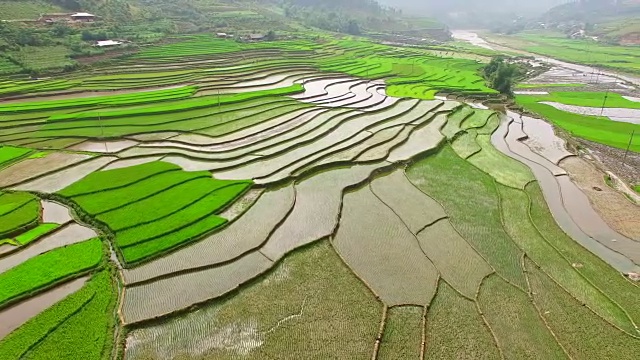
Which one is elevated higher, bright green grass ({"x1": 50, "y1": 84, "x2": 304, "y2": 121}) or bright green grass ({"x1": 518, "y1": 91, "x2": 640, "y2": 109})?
bright green grass ({"x1": 50, "y1": 84, "x2": 304, "y2": 121})

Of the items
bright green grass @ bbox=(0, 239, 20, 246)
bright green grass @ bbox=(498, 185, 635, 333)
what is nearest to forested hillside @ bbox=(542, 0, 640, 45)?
bright green grass @ bbox=(498, 185, 635, 333)

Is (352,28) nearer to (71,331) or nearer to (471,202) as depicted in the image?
(471,202)

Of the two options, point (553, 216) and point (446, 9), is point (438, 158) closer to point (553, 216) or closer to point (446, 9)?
point (553, 216)

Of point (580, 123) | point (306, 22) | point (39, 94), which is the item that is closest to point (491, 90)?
point (580, 123)

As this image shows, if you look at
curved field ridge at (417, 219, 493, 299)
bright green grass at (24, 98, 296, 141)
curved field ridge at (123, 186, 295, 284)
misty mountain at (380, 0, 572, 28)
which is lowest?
curved field ridge at (417, 219, 493, 299)

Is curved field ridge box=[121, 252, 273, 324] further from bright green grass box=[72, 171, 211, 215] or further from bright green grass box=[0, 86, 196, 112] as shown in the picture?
bright green grass box=[0, 86, 196, 112]

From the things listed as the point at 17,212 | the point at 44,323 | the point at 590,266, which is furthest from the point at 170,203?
the point at 590,266
